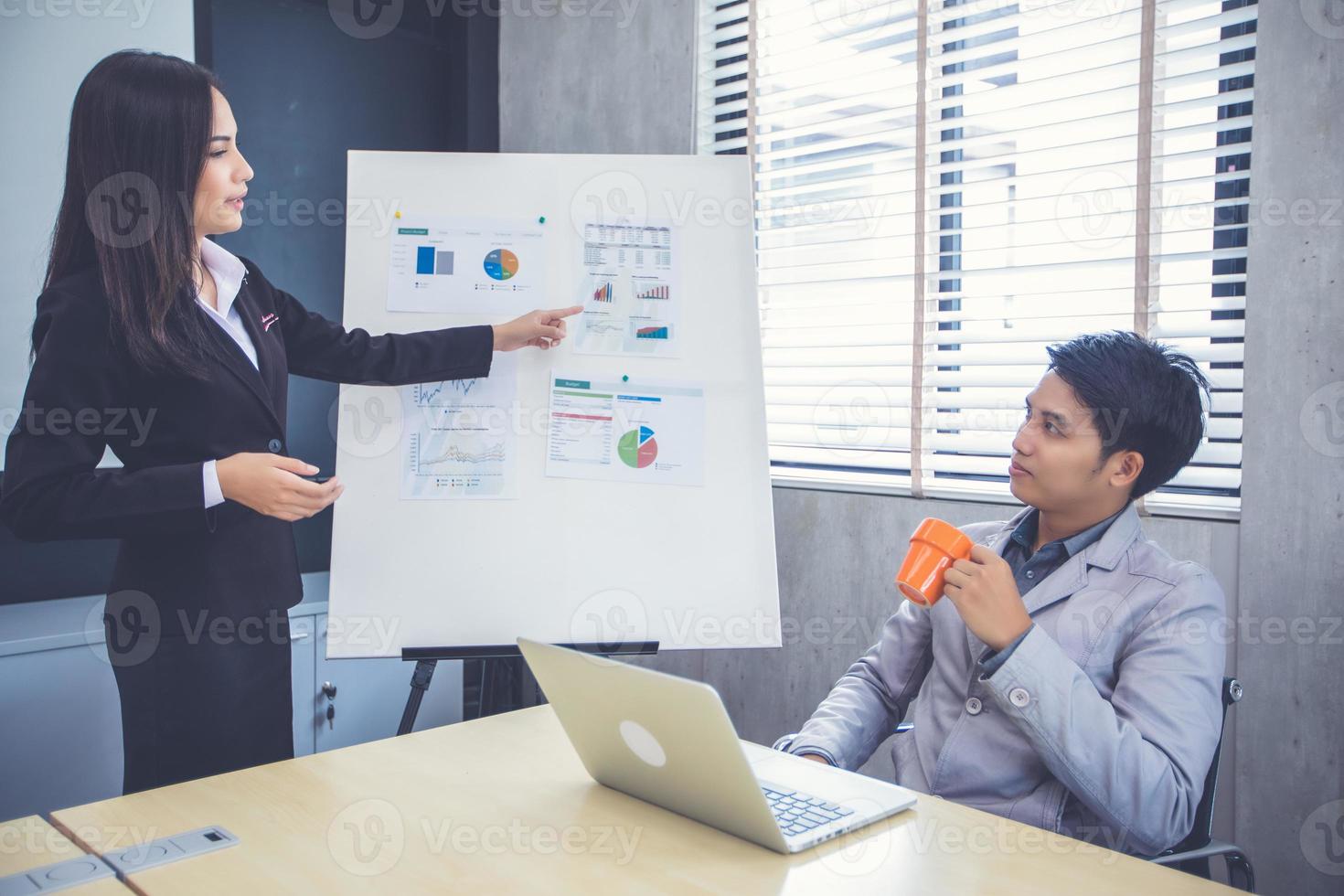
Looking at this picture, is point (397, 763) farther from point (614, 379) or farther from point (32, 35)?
point (32, 35)

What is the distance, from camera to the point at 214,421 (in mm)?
1810

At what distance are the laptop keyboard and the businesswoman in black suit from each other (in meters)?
0.91

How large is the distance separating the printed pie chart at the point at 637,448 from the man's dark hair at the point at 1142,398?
94 cm

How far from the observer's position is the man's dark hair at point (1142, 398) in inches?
65.7

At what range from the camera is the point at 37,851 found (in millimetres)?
1193

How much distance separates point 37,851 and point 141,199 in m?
1.07

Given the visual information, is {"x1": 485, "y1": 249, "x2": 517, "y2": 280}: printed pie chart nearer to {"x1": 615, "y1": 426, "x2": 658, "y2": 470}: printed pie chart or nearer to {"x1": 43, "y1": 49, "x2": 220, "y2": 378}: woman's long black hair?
{"x1": 615, "y1": 426, "x2": 658, "y2": 470}: printed pie chart

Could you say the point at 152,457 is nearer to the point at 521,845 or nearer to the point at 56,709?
the point at 521,845

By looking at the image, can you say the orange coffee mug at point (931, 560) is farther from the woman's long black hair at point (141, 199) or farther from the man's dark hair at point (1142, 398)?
the woman's long black hair at point (141, 199)

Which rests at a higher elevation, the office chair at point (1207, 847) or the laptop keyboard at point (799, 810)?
the laptop keyboard at point (799, 810)

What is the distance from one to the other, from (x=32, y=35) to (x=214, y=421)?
1.72 metres

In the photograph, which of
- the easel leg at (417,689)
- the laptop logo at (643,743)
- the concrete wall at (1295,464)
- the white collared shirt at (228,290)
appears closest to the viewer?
the laptop logo at (643,743)

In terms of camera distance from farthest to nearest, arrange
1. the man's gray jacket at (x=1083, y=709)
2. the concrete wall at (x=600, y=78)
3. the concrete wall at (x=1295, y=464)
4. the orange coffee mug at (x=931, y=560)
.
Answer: the concrete wall at (x=600, y=78), the concrete wall at (x=1295, y=464), the orange coffee mug at (x=931, y=560), the man's gray jacket at (x=1083, y=709)

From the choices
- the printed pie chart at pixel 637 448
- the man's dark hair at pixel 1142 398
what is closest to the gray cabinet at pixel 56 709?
the printed pie chart at pixel 637 448
